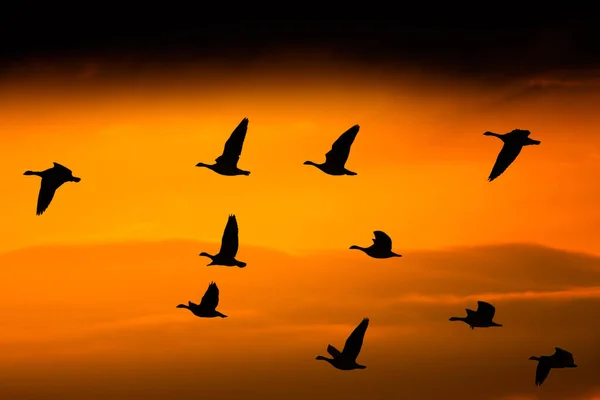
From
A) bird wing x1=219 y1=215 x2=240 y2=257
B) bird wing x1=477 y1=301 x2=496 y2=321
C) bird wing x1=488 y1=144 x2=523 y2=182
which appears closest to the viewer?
bird wing x1=488 y1=144 x2=523 y2=182

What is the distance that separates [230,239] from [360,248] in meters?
5.69

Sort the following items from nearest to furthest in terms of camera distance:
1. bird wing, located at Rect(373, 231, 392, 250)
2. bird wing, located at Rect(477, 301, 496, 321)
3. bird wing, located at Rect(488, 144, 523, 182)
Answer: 1. bird wing, located at Rect(488, 144, 523, 182)
2. bird wing, located at Rect(373, 231, 392, 250)
3. bird wing, located at Rect(477, 301, 496, 321)

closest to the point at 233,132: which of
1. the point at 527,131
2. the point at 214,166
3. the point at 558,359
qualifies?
the point at 214,166

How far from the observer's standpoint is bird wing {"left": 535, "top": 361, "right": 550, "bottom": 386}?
62.2 meters

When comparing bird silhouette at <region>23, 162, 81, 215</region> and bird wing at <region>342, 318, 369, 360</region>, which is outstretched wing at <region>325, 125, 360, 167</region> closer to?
bird wing at <region>342, 318, 369, 360</region>

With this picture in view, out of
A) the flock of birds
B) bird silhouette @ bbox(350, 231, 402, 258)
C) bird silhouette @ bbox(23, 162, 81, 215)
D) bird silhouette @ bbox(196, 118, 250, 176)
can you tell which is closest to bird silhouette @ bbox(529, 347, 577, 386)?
the flock of birds

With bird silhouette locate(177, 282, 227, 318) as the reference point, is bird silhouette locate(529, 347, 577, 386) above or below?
below

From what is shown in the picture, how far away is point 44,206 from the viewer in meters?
62.1

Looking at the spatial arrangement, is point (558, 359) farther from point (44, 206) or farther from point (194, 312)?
point (44, 206)

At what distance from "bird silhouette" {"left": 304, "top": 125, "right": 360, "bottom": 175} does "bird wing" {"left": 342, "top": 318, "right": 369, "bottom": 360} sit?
578 cm

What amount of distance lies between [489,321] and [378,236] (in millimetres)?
5522

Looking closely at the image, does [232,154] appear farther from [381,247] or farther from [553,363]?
[553,363]

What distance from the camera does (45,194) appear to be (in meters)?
62.5

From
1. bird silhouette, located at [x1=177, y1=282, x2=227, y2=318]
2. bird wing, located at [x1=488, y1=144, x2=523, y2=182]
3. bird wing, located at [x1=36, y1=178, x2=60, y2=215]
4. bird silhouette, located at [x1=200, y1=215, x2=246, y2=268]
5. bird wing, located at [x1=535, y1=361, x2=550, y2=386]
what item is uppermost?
bird wing, located at [x1=488, y1=144, x2=523, y2=182]
